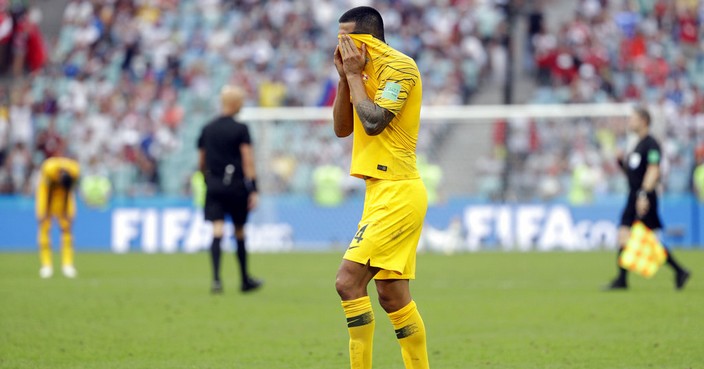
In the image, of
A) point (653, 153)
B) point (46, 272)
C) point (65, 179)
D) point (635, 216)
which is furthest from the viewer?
point (46, 272)

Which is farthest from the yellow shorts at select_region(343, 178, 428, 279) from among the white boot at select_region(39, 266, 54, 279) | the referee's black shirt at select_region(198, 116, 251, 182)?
the white boot at select_region(39, 266, 54, 279)

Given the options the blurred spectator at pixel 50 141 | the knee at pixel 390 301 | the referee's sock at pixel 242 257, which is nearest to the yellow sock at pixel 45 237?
the referee's sock at pixel 242 257

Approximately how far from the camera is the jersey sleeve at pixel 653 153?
14.0 metres

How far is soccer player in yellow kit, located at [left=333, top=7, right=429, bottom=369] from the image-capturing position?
6.58 meters

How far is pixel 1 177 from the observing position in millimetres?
27688

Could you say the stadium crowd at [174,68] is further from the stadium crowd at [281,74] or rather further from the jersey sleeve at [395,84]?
the jersey sleeve at [395,84]

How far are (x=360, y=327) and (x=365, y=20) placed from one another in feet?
5.97

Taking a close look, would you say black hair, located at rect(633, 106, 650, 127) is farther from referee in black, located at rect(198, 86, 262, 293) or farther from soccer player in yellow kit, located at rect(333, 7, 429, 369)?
soccer player in yellow kit, located at rect(333, 7, 429, 369)

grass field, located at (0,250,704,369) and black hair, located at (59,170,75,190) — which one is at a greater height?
black hair, located at (59,170,75,190)

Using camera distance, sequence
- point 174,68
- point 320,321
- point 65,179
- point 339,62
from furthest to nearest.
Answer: point 174,68 < point 65,179 < point 320,321 < point 339,62

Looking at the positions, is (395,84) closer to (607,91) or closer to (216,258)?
(216,258)

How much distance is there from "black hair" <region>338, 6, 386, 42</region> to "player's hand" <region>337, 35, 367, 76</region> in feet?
0.43

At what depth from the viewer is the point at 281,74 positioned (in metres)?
30.4

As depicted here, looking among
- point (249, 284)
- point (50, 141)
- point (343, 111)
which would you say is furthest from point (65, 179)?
point (50, 141)
